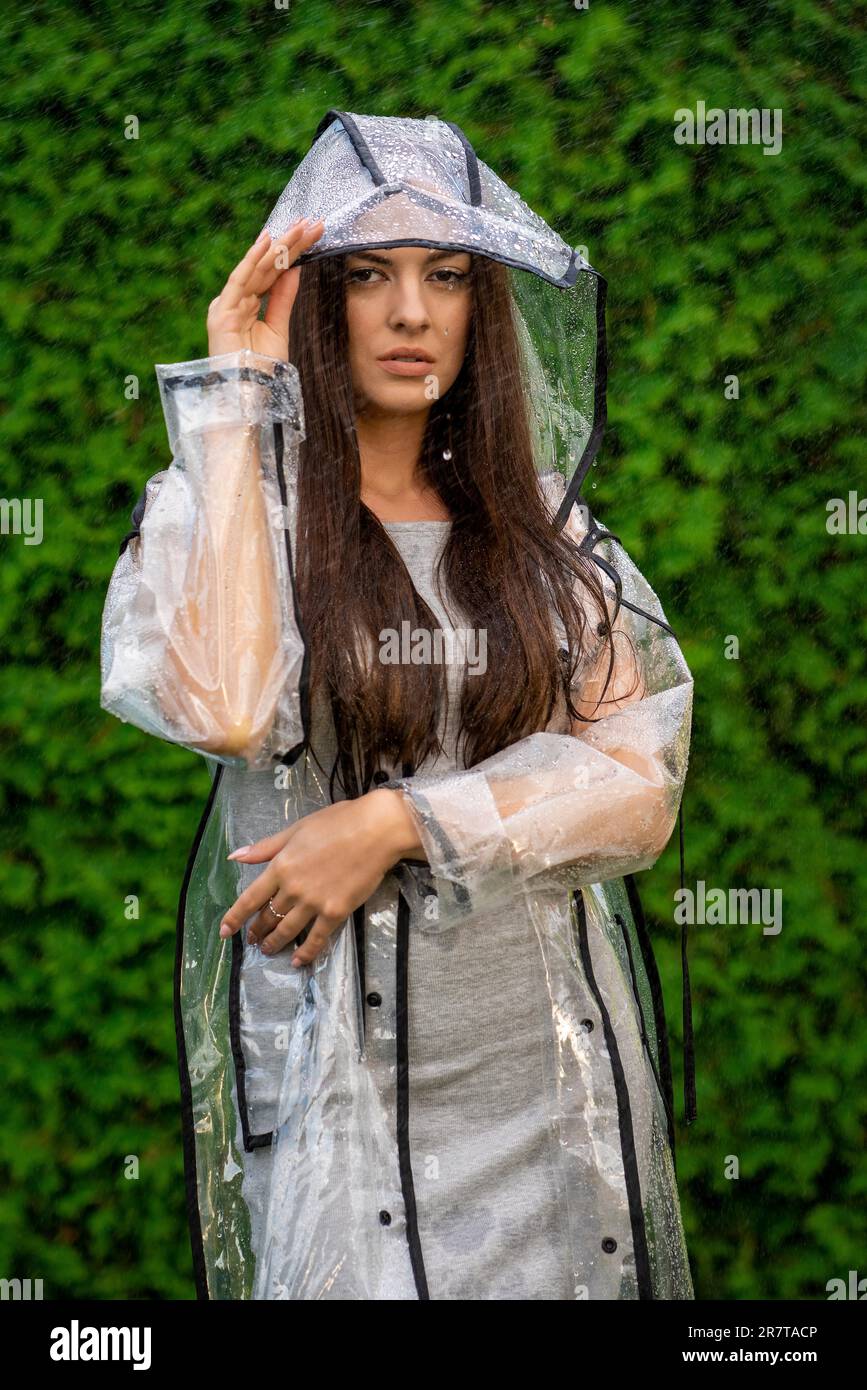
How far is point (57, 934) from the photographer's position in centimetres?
257

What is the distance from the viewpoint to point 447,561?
1576 mm

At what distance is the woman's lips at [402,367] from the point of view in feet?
5.09

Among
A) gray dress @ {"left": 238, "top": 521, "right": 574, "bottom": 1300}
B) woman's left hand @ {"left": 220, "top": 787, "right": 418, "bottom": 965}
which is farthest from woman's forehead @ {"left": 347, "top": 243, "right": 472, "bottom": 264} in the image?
woman's left hand @ {"left": 220, "top": 787, "right": 418, "bottom": 965}

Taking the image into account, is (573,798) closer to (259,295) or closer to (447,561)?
(447,561)

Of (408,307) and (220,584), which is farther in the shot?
(408,307)

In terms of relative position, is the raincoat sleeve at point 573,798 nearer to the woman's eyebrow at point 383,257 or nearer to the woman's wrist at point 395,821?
the woman's wrist at point 395,821

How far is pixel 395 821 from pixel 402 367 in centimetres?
Result: 49

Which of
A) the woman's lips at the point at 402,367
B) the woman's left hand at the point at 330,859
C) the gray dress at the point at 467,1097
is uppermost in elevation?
the woman's lips at the point at 402,367

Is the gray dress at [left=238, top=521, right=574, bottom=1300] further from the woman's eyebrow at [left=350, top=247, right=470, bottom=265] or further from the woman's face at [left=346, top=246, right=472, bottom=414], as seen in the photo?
the woman's eyebrow at [left=350, top=247, right=470, bottom=265]

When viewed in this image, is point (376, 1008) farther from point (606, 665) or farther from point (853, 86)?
point (853, 86)

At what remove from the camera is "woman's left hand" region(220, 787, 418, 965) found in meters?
1.39

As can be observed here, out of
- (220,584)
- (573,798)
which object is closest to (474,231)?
(220,584)

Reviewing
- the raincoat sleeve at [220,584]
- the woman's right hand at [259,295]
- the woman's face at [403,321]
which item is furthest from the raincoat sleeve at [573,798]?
the woman's right hand at [259,295]
